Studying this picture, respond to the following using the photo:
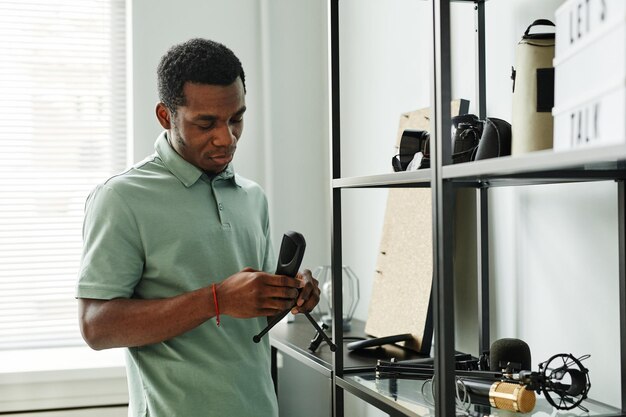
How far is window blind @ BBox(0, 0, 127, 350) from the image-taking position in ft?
10.4

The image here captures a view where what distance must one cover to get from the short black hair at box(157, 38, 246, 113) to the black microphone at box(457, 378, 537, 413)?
0.86m

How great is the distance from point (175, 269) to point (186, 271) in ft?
0.09

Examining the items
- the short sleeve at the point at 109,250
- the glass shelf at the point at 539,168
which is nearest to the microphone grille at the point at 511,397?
the glass shelf at the point at 539,168

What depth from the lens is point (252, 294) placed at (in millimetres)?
1538

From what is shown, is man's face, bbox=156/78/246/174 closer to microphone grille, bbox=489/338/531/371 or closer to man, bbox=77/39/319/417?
man, bbox=77/39/319/417

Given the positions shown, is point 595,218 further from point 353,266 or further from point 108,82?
point 108,82

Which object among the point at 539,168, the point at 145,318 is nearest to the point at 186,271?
the point at 145,318

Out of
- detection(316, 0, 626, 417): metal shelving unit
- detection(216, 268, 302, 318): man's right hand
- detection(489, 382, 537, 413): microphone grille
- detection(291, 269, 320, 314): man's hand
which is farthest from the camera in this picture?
detection(291, 269, 320, 314): man's hand

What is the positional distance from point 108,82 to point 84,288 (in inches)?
75.7

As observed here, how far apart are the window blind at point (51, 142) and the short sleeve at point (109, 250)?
1671 mm

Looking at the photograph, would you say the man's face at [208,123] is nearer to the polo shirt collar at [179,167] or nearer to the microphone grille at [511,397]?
the polo shirt collar at [179,167]

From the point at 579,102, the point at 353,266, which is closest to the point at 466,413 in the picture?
the point at 579,102

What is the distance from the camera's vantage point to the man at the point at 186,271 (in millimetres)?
1577

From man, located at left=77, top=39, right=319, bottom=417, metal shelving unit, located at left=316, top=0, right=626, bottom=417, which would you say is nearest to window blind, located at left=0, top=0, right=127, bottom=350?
man, located at left=77, top=39, right=319, bottom=417
